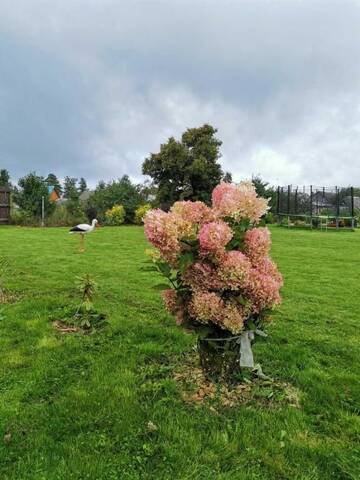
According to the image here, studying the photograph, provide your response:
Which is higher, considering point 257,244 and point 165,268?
point 257,244

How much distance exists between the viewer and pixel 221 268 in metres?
2.21

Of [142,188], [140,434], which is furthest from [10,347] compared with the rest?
[142,188]

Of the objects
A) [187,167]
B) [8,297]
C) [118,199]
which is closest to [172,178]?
[187,167]

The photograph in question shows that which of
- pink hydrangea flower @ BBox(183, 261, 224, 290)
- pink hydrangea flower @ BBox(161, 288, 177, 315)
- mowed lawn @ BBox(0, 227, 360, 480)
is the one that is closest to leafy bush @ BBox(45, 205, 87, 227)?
mowed lawn @ BBox(0, 227, 360, 480)

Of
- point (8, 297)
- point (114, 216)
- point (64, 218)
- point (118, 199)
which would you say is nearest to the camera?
point (8, 297)

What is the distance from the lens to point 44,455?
1839 millimetres

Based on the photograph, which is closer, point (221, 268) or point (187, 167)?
point (221, 268)

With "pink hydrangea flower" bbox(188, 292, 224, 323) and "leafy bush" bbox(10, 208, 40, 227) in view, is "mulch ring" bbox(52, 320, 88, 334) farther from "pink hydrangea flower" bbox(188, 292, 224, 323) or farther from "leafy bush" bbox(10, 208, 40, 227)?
"leafy bush" bbox(10, 208, 40, 227)

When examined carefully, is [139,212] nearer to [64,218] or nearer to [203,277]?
[64,218]

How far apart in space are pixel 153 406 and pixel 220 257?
3.40 feet

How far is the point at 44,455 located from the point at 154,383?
34.5 inches

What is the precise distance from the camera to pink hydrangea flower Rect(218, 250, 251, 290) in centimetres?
217

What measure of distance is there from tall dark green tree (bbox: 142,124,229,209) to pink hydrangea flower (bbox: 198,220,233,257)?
68.2 feet

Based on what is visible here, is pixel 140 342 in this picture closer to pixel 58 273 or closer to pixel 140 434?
pixel 140 434
